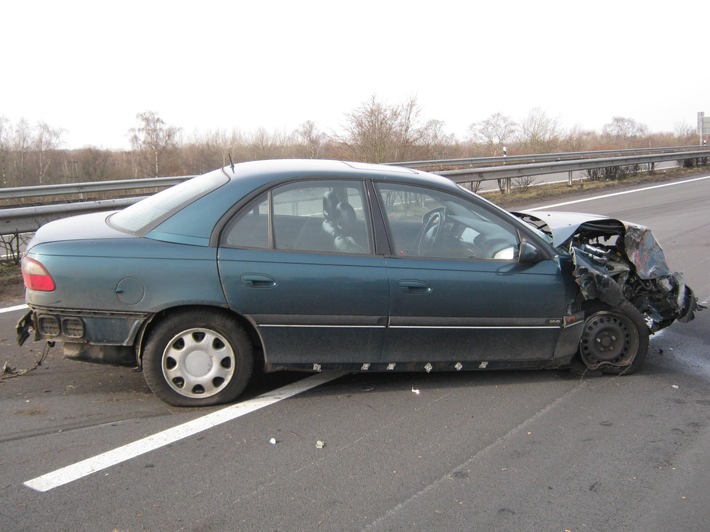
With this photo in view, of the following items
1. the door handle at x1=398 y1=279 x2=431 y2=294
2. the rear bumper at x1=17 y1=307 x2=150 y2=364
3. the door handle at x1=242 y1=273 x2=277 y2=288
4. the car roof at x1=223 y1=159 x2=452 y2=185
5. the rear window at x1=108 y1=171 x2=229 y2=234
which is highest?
the car roof at x1=223 y1=159 x2=452 y2=185

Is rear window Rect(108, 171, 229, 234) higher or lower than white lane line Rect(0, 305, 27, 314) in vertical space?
higher

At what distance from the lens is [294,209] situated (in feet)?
13.2

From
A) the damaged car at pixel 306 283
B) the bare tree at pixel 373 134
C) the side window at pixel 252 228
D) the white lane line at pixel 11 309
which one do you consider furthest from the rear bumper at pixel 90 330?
the bare tree at pixel 373 134

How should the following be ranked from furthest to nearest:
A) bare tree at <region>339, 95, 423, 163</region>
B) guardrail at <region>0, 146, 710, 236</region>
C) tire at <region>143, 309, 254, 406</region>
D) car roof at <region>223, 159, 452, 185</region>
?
bare tree at <region>339, 95, 423, 163</region>, guardrail at <region>0, 146, 710, 236</region>, car roof at <region>223, 159, 452, 185</region>, tire at <region>143, 309, 254, 406</region>

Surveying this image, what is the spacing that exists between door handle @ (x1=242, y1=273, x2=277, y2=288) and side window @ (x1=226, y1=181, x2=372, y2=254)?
0.20 metres

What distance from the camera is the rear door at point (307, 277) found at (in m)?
3.80

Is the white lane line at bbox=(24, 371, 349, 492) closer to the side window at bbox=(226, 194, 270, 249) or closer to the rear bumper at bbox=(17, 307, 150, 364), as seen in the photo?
the rear bumper at bbox=(17, 307, 150, 364)

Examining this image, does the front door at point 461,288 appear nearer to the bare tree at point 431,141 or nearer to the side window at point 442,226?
the side window at point 442,226

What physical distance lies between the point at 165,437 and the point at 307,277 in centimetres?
124

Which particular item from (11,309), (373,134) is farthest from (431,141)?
(11,309)

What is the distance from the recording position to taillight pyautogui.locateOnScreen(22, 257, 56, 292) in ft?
12.2

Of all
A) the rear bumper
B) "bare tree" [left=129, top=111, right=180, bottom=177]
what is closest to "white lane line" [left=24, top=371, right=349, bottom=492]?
the rear bumper

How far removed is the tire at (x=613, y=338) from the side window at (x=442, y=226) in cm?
86

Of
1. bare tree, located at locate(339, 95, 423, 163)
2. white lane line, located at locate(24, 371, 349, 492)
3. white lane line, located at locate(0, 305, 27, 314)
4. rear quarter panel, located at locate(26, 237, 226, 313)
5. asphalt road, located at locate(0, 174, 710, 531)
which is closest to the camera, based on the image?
asphalt road, located at locate(0, 174, 710, 531)
